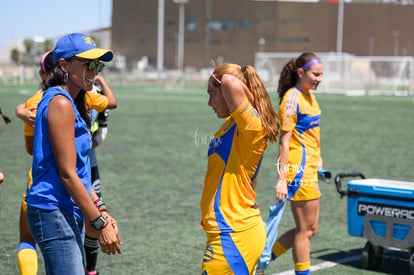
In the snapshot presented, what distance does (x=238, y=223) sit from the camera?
3695 millimetres

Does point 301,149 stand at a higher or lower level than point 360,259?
higher

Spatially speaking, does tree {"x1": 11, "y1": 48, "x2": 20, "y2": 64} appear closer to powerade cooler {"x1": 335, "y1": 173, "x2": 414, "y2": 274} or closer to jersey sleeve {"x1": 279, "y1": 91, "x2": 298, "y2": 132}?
powerade cooler {"x1": 335, "y1": 173, "x2": 414, "y2": 274}

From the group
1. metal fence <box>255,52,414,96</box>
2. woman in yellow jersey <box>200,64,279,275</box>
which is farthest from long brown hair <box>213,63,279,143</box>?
metal fence <box>255,52,414,96</box>

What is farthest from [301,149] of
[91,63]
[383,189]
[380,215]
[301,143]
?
[91,63]

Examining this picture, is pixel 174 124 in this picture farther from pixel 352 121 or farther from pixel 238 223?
pixel 238 223

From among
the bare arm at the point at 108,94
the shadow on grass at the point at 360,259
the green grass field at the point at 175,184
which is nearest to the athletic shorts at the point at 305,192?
the green grass field at the point at 175,184

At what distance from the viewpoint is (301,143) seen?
563 centimetres

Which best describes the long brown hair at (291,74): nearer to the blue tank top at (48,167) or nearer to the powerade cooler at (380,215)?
the powerade cooler at (380,215)

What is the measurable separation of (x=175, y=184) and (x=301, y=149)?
516 centimetres

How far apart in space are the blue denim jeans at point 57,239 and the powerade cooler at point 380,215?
3.43 metres

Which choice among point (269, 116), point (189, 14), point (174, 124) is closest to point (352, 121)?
point (174, 124)

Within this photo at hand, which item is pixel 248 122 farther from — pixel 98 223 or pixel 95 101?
pixel 95 101

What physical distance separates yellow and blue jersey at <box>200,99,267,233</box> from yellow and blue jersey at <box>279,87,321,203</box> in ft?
5.87

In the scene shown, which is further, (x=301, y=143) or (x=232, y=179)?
(x=301, y=143)
